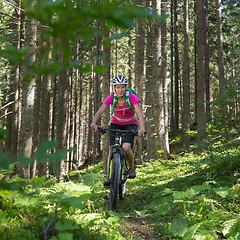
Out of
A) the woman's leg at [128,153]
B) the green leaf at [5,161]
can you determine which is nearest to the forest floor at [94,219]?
the green leaf at [5,161]

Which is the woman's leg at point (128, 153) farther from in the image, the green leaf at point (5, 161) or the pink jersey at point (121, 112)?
the green leaf at point (5, 161)

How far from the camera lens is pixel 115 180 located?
450 centimetres

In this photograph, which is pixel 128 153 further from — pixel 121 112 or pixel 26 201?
pixel 26 201

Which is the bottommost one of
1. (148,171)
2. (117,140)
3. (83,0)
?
(148,171)

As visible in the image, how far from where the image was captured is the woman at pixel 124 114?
4.96 metres

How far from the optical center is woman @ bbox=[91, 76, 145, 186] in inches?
195

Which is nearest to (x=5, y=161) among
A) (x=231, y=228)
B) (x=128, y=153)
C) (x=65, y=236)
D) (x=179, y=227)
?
(x=65, y=236)

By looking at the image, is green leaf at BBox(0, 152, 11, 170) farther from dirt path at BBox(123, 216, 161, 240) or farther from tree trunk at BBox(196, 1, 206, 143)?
tree trunk at BBox(196, 1, 206, 143)

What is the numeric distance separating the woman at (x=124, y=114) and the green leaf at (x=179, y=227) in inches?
82.3

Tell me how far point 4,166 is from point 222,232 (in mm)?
2623

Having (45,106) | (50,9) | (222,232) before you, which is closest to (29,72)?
(50,9)

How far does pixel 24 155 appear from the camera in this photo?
1036 millimetres

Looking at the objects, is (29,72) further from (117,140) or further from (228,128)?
(228,128)

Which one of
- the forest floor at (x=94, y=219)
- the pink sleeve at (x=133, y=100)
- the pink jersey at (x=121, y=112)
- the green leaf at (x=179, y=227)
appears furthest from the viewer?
the pink jersey at (x=121, y=112)
